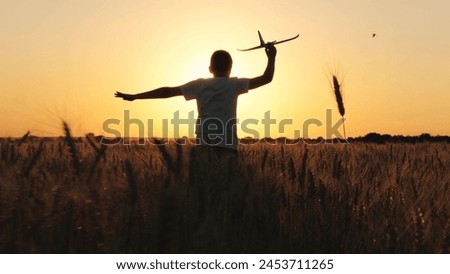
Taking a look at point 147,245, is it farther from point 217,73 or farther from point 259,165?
point 217,73

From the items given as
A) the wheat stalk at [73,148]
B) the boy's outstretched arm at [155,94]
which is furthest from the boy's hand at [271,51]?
the wheat stalk at [73,148]

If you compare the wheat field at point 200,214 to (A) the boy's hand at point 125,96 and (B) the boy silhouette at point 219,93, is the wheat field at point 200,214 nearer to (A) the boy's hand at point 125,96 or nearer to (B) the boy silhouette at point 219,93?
(A) the boy's hand at point 125,96

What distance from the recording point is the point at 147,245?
67.4 inches

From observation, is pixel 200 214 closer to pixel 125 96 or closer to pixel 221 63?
pixel 125 96

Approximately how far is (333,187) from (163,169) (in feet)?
2.06

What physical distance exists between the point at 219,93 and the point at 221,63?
19 centimetres

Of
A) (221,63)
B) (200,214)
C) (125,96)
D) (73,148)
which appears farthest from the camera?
(221,63)

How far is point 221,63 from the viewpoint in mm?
4008

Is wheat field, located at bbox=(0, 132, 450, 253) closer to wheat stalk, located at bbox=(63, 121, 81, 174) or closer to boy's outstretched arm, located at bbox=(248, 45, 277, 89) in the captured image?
wheat stalk, located at bbox=(63, 121, 81, 174)

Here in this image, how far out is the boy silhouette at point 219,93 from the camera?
3.93 meters

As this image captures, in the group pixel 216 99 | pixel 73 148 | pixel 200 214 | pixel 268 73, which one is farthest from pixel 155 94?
pixel 200 214

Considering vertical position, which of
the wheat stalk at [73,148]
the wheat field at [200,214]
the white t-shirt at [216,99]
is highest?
the white t-shirt at [216,99]

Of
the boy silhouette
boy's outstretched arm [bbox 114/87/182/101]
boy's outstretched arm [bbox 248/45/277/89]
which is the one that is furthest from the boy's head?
boy's outstretched arm [bbox 114/87/182/101]
